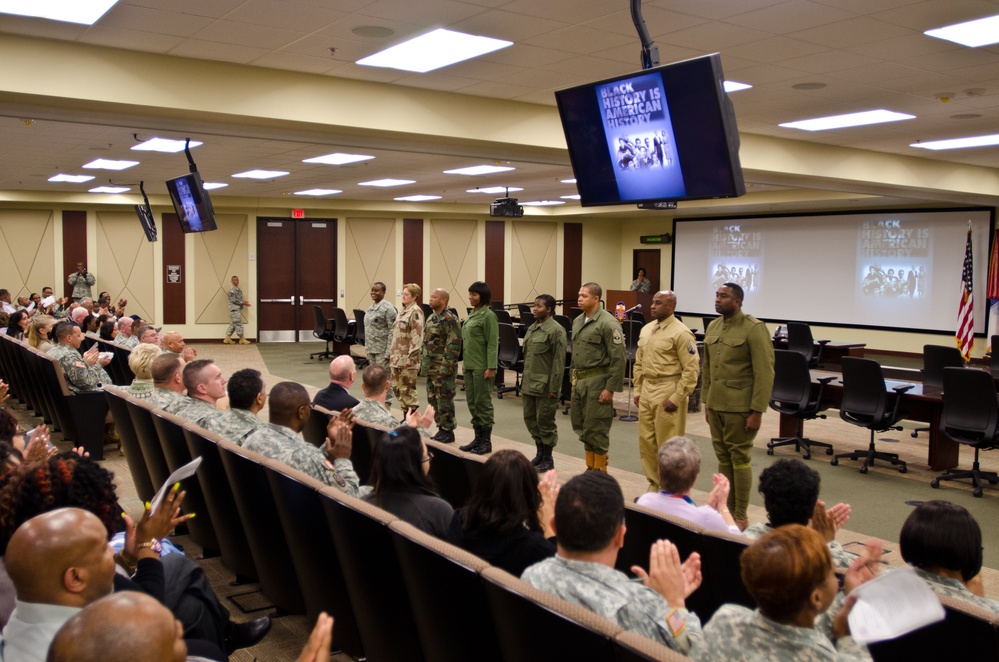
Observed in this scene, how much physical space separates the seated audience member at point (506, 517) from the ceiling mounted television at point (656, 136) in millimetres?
1771

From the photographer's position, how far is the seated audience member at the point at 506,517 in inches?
103

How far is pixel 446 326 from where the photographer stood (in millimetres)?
7863

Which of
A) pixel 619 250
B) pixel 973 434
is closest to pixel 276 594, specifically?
pixel 973 434

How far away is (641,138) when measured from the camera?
4098mm

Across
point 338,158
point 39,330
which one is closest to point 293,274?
point 338,158

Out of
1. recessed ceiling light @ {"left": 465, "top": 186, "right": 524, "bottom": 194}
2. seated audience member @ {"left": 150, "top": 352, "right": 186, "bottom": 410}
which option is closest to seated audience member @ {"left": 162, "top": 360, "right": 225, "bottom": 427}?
seated audience member @ {"left": 150, "top": 352, "right": 186, "bottom": 410}

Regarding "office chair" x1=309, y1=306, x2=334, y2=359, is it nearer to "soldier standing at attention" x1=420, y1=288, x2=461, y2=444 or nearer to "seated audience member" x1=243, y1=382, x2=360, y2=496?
"soldier standing at attention" x1=420, y1=288, x2=461, y2=444

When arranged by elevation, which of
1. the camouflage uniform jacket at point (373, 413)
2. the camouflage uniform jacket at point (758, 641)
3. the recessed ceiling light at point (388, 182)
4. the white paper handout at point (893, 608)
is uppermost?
the recessed ceiling light at point (388, 182)

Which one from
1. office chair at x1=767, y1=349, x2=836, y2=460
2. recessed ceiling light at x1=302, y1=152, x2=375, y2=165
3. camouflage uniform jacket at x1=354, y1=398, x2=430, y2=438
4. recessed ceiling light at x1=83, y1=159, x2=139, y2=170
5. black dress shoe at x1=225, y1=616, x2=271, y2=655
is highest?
recessed ceiling light at x1=302, y1=152, x2=375, y2=165

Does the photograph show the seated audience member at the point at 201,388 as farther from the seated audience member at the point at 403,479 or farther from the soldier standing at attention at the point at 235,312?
the soldier standing at attention at the point at 235,312

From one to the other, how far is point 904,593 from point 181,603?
1.99 meters

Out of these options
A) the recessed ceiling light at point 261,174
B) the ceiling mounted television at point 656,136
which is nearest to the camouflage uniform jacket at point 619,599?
the ceiling mounted television at point 656,136

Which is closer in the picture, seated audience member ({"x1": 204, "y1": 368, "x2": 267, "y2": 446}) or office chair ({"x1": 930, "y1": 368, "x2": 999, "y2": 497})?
seated audience member ({"x1": 204, "y1": 368, "x2": 267, "y2": 446})

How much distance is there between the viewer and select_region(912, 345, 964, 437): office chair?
830cm
